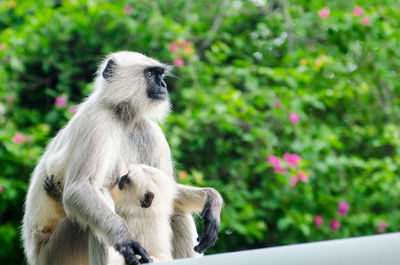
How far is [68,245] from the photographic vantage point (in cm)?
304

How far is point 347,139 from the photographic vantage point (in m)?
6.89

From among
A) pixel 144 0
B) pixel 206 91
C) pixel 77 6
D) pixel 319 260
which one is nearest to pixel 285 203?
pixel 206 91

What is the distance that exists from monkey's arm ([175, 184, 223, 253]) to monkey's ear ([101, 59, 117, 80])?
0.73 m

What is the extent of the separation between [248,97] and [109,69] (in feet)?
8.79

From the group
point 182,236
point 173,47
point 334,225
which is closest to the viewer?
point 182,236

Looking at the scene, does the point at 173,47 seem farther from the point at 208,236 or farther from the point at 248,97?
the point at 208,236

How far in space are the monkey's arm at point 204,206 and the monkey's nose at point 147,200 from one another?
11.2 inches

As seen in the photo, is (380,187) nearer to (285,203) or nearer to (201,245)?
(285,203)

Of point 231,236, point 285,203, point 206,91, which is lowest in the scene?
point 231,236

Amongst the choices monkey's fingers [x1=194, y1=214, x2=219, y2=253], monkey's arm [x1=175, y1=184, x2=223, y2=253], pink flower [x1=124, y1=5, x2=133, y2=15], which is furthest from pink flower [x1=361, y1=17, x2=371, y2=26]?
monkey's fingers [x1=194, y1=214, x2=219, y2=253]

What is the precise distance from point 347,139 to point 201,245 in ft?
14.1

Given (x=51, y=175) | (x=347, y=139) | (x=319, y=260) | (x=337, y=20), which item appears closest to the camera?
(x=319, y=260)

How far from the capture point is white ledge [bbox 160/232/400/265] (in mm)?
1518

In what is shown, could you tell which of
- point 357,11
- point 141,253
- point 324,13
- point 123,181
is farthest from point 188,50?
point 141,253
